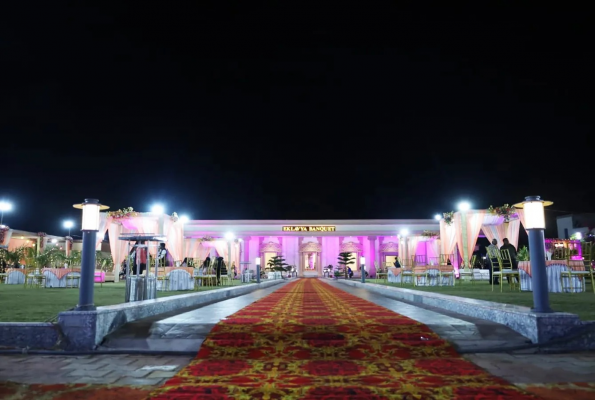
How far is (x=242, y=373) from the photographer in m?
2.71

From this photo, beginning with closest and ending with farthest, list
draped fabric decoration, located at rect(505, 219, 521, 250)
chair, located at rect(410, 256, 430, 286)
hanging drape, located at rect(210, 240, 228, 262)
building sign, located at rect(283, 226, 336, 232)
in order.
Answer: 1. chair, located at rect(410, 256, 430, 286)
2. draped fabric decoration, located at rect(505, 219, 521, 250)
3. hanging drape, located at rect(210, 240, 228, 262)
4. building sign, located at rect(283, 226, 336, 232)

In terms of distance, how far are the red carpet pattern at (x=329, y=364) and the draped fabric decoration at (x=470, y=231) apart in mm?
10841

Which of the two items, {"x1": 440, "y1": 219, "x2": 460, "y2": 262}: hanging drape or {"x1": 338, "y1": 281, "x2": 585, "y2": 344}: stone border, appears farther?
{"x1": 440, "y1": 219, "x2": 460, "y2": 262}: hanging drape

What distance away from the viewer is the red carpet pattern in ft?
7.57

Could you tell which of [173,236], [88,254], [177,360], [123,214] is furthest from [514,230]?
[88,254]

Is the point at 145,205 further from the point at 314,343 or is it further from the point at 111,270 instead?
the point at 314,343

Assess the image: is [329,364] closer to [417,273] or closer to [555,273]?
[555,273]

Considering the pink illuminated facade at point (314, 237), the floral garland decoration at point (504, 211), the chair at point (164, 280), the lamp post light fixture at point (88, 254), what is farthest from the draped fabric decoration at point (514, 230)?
the lamp post light fixture at point (88, 254)

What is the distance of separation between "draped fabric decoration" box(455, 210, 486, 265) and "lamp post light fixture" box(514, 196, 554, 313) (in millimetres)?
10659

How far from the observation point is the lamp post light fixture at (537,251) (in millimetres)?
3445

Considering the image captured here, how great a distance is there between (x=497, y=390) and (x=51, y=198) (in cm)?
2629

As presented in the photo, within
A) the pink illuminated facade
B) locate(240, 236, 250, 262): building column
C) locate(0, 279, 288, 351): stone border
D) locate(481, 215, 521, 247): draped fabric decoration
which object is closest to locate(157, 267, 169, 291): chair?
locate(0, 279, 288, 351): stone border

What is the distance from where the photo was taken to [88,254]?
3766 mm

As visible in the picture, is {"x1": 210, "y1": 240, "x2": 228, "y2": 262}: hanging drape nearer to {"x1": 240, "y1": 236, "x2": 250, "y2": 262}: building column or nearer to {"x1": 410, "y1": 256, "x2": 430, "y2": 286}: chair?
{"x1": 240, "y1": 236, "x2": 250, "y2": 262}: building column
